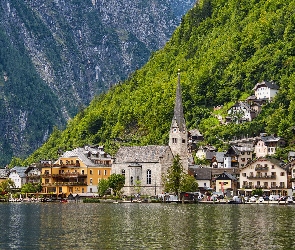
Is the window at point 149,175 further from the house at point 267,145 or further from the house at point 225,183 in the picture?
the house at point 267,145

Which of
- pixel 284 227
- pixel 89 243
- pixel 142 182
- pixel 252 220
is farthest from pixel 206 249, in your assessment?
pixel 142 182

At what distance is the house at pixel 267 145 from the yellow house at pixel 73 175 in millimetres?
33169

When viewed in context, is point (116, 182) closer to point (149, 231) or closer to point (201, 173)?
point (201, 173)

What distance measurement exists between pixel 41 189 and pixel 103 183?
69.5 ft

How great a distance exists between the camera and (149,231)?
8856cm

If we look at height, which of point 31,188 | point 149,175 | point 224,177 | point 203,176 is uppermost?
point 203,176

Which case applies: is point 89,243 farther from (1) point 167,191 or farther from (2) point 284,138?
(2) point 284,138

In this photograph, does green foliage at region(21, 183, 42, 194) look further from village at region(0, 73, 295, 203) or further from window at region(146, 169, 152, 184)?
window at region(146, 169, 152, 184)

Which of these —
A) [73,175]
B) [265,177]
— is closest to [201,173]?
[265,177]

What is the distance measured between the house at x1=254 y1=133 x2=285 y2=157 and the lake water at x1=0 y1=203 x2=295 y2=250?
80734mm

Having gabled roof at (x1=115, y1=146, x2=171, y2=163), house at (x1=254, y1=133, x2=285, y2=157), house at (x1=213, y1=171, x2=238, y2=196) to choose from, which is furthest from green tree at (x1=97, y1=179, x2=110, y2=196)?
house at (x1=254, y1=133, x2=285, y2=157)

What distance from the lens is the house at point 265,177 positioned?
178625 millimetres

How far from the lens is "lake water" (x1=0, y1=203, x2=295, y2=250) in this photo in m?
76.4

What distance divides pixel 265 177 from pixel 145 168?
24.5 metres
